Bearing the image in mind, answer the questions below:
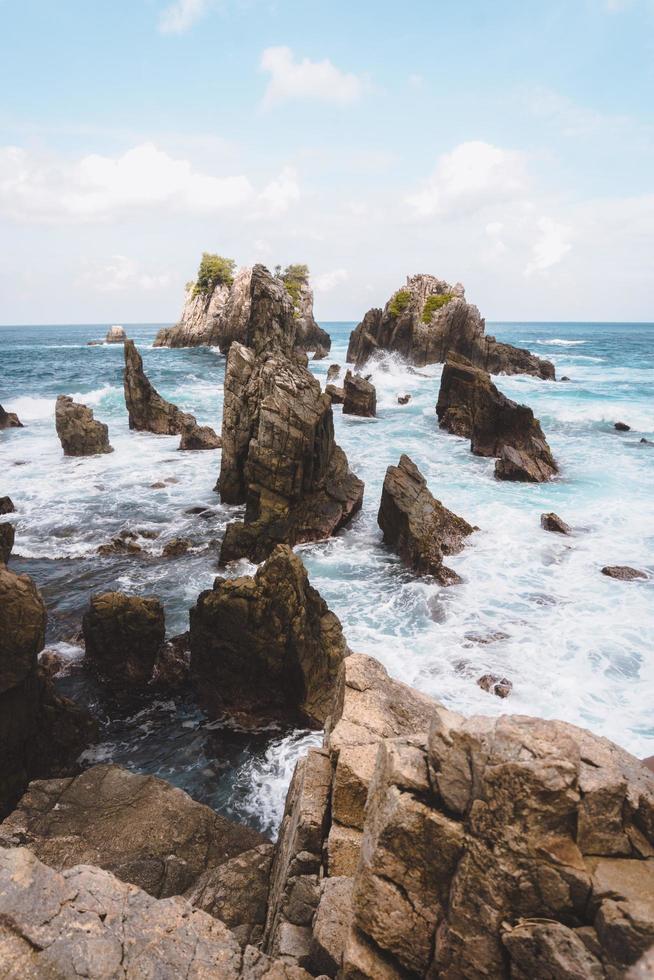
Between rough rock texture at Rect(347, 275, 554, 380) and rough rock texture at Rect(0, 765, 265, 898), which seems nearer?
rough rock texture at Rect(0, 765, 265, 898)

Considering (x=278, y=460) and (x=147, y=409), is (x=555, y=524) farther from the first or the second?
(x=147, y=409)

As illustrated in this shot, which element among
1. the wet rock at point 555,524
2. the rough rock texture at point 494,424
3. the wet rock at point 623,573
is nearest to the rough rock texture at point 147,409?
the rough rock texture at point 494,424

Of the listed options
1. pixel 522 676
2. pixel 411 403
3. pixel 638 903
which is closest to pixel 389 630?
pixel 522 676

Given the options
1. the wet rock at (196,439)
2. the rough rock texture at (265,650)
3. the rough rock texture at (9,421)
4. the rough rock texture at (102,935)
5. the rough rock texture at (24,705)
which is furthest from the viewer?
Answer: the rough rock texture at (9,421)

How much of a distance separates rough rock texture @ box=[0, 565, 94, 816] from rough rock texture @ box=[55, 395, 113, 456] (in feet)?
75.3

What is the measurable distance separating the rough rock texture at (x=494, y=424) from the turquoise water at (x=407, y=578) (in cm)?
86

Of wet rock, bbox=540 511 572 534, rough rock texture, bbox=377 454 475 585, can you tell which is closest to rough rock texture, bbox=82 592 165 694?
rough rock texture, bbox=377 454 475 585

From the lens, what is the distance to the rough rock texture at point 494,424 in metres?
26.9

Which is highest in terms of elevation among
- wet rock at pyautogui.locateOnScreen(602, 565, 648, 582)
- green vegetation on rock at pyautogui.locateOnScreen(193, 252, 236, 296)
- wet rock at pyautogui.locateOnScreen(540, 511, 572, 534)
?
green vegetation on rock at pyautogui.locateOnScreen(193, 252, 236, 296)

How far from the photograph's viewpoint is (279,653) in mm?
11234

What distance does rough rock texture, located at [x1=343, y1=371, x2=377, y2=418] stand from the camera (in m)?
42.6

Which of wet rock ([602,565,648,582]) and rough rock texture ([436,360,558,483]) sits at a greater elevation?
rough rock texture ([436,360,558,483])

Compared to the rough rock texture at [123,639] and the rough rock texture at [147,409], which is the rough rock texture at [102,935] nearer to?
the rough rock texture at [123,639]

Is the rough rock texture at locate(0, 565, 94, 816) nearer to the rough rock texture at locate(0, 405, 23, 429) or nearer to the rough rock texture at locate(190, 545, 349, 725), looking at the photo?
the rough rock texture at locate(190, 545, 349, 725)
